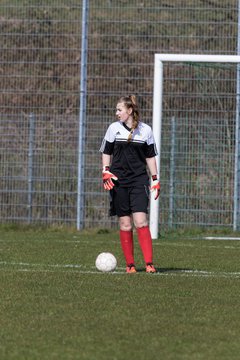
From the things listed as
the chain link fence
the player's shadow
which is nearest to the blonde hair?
the player's shadow

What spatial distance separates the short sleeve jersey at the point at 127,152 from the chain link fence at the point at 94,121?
7.36 m

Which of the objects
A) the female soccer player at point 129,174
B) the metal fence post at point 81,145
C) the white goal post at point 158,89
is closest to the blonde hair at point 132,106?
the female soccer player at point 129,174

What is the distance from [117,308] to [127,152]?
325 cm

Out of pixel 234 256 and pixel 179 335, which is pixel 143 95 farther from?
pixel 179 335

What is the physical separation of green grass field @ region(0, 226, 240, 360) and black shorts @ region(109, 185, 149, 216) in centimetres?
64

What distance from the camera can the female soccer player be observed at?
11.3m

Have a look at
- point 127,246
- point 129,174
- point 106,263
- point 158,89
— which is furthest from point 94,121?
point 106,263

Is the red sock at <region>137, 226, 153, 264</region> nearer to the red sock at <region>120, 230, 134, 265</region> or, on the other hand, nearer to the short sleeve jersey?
the red sock at <region>120, 230, 134, 265</region>

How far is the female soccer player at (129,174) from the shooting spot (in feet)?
37.1

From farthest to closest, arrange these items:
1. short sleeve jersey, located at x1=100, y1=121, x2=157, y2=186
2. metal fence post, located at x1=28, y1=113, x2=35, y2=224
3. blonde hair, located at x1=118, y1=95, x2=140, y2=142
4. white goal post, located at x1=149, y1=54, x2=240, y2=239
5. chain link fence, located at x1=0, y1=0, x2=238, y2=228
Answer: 1. metal fence post, located at x1=28, y1=113, x2=35, y2=224
2. chain link fence, located at x1=0, y1=0, x2=238, y2=228
3. white goal post, located at x1=149, y1=54, x2=240, y2=239
4. short sleeve jersey, located at x1=100, y1=121, x2=157, y2=186
5. blonde hair, located at x1=118, y1=95, x2=140, y2=142

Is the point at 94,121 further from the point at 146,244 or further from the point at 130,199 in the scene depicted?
the point at 146,244

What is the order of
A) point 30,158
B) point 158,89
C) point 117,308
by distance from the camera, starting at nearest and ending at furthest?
point 117,308, point 158,89, point 30,158

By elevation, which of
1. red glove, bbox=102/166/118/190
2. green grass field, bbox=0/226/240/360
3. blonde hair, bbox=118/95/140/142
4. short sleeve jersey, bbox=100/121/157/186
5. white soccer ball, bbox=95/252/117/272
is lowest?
green grass field, bbox=0/226/240/360

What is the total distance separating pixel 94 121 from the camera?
20.4 m
